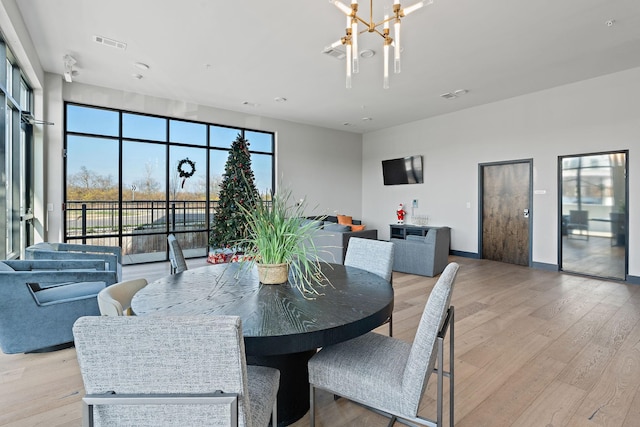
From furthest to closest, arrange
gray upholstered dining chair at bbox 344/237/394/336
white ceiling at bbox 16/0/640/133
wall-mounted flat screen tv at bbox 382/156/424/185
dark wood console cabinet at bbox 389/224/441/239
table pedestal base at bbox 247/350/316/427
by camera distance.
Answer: wall-mounted flat screen tv at bbox 382/156/424/185 < dark wood console cabinet at bbox 389/224/441/239 < white ceiling at bbox 16/0/640/133 < gray upholstered dining chair at bbox 344/237/394/336 < table pedestal base at bbox 247/350/316/427

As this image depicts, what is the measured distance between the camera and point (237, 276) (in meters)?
2.11

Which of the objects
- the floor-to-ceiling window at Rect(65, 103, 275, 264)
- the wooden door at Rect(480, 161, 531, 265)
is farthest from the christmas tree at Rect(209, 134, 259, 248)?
the wooden door at Rect(480, 161, 531, 265)

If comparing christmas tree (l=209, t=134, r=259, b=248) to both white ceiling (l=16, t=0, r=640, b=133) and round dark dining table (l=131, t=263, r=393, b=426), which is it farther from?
round dark dining table (l=131, t=263, r=393, b=426)

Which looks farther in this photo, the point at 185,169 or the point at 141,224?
the point at 185,169

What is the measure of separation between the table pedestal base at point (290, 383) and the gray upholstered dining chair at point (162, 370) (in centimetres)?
82

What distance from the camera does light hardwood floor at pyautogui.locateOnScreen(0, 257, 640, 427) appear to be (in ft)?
6.29

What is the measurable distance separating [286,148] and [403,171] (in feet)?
9.88

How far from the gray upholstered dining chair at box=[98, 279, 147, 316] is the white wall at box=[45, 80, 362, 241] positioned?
4.22 meters

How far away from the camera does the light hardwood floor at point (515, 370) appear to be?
1.92 m

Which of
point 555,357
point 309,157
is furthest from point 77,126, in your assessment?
point 555,357

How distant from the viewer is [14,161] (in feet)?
13.0

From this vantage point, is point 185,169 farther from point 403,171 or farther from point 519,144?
point 519,144

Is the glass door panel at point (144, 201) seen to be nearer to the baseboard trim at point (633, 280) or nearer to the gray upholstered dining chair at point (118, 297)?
the gray upholstered dining chair at point (118, 297)

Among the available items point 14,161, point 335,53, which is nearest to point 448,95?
point 335,53
